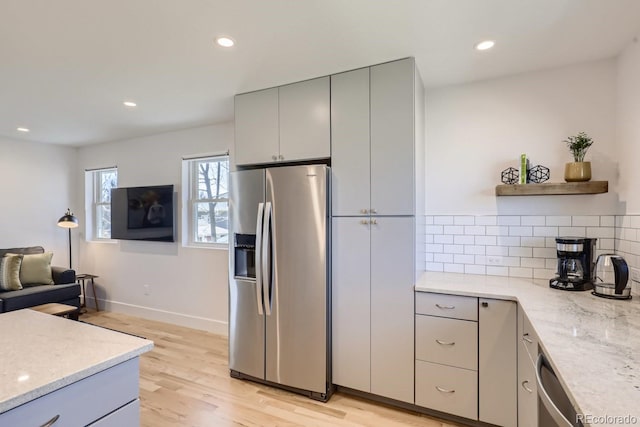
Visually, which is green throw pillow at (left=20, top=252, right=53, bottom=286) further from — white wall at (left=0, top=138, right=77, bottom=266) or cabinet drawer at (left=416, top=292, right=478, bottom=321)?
cabinet drawer at (left=416, top=292, right=478, bottom=321)

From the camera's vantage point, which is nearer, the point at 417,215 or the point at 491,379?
the point at 491,379

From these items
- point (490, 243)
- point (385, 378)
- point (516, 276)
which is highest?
point (490, 243)

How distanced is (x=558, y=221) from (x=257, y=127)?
→ 8.09 ft

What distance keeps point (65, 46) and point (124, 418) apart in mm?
2220

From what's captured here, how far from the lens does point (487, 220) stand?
8.14 ft

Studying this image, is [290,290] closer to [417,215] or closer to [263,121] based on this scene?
[417,215]

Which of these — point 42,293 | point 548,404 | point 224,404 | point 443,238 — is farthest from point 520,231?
point 42,293

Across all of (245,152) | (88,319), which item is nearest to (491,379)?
(245,152)

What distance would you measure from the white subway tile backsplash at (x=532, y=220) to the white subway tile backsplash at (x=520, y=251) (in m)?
0.20

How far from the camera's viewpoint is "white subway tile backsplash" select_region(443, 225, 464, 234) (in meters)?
2.56

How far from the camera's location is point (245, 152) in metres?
2.76

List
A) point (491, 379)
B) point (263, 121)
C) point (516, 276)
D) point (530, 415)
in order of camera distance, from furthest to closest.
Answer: point (263, 121) → point (516, 276) → point (491, 379) → point (530, 415)

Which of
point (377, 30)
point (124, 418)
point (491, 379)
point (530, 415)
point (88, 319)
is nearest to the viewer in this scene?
point (124, 418)

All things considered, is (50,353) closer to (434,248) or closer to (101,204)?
(434,248)
